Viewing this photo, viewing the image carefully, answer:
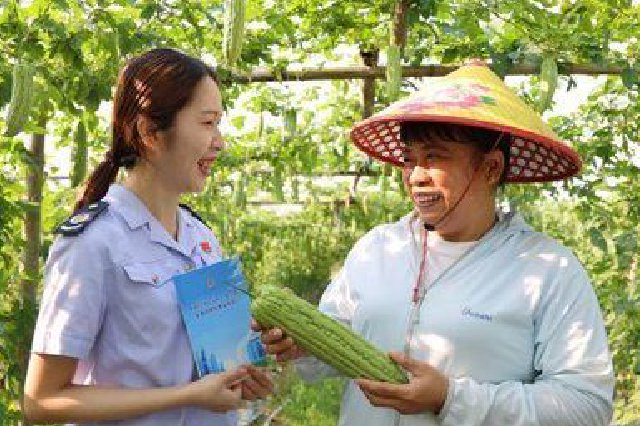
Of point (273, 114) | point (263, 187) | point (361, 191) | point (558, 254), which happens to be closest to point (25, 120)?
point (558, 254)

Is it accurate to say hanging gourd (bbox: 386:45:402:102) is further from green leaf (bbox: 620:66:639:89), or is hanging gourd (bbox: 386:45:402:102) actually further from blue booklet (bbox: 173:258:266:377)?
blue booklet (bbox: 173:258:266:377)

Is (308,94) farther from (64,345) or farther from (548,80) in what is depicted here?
(64,345)

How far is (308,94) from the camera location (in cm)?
856

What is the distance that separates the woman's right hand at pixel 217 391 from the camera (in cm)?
231

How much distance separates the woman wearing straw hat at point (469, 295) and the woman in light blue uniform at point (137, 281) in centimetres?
23

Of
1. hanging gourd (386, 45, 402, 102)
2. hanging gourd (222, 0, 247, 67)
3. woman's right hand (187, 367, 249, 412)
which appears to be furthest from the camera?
hanging gourd (386, 45, 402, 102)

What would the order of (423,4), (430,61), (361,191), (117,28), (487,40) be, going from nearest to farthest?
(117,28), (423,4), (487,40), (430,61), (361,191)

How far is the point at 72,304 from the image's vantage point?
2260 mm

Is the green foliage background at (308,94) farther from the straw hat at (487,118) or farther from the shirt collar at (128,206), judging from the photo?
the shirt collar at (128,206)

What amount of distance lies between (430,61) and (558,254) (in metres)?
4.98

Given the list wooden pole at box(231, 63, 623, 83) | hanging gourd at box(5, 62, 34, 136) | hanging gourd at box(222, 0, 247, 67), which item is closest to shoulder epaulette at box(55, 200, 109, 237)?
hanging gourd at box(5, 62, 34, 136)

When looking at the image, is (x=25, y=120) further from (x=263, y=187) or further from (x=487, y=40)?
(x=263, y=187)

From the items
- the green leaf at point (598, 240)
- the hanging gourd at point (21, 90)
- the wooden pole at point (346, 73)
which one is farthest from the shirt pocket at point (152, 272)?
the green leaf at point (598, 240)

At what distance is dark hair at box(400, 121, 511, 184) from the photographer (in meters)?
2.41
